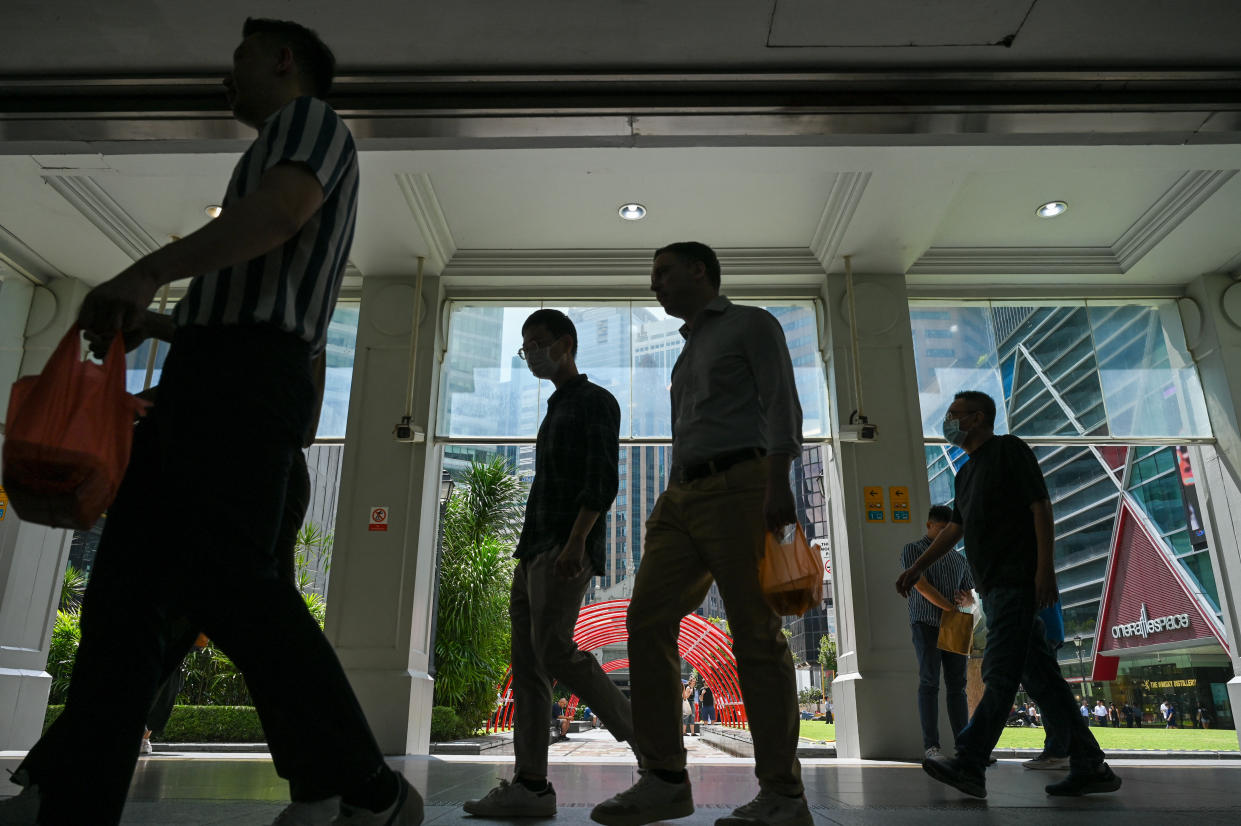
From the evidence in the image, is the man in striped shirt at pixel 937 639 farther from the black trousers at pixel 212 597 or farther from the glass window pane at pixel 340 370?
the glass window pane at pixel 340 370

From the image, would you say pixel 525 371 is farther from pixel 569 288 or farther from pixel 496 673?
pixel 496 673

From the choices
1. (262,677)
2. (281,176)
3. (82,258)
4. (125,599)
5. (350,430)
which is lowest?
(262,677)

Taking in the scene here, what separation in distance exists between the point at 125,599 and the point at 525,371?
640 cm

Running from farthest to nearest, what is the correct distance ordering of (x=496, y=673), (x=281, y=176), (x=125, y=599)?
(x=496, y=673), (x=281, y=176), (x=125, y=599)

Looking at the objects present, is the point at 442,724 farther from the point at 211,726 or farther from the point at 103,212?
the point at 103,212

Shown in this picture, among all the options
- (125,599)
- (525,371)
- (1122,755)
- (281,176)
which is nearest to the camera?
(125,599)

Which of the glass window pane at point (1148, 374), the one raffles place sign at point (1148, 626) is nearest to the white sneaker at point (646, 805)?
the glass window pane at point (1148, 374)

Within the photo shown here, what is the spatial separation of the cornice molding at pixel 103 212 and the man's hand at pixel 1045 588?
5980mm

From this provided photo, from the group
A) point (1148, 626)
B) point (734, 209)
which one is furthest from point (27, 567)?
point (1148, 626)

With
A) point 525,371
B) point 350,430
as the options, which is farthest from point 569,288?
point 350,430

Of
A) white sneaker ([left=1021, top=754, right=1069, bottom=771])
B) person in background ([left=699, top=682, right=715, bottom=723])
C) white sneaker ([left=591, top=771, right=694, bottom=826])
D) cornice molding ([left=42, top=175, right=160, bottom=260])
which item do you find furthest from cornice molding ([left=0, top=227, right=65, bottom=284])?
person in background ([left=699, top=682, right=715, bottom=723])

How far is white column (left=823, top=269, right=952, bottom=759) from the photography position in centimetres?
613

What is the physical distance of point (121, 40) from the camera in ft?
11.2

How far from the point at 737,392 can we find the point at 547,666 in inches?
39.5
